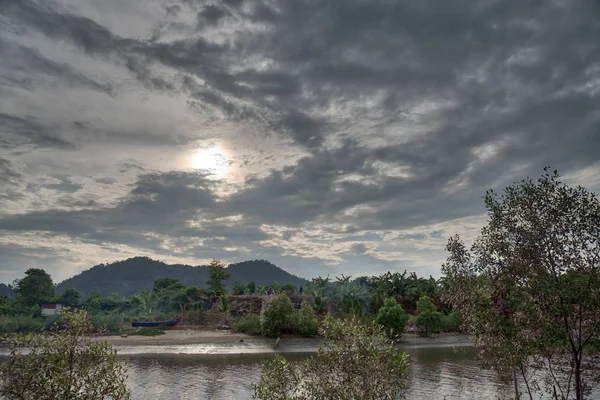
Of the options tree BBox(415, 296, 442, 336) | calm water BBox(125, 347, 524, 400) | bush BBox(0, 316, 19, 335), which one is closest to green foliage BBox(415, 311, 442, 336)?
tree BBox(415, 296, 442, 336)

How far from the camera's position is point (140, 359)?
62.9m

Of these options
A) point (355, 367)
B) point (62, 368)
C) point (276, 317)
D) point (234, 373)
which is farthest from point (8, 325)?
point (355, 367)

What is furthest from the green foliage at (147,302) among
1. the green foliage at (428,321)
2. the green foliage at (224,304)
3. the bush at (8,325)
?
the green foliage at (428,321)

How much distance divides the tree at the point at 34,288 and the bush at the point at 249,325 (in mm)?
64962

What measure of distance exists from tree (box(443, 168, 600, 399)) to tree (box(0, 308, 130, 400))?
19141mm

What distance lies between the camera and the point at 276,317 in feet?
260

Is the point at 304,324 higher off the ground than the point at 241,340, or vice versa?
the point at 304,324

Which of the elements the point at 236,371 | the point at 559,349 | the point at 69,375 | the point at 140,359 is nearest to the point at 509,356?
the point at 559,349

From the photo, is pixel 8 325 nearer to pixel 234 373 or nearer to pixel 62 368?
pixel 234 373

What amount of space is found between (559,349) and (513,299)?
15.1 ft

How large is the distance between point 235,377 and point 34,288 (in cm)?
9536

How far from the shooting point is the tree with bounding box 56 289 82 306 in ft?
384

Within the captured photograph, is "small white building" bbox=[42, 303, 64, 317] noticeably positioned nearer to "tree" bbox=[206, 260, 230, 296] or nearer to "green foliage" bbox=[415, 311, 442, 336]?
"tree" bbox=[206, 260, 230, 296]

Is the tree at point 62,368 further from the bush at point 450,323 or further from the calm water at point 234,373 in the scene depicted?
the bush at point 450,323
